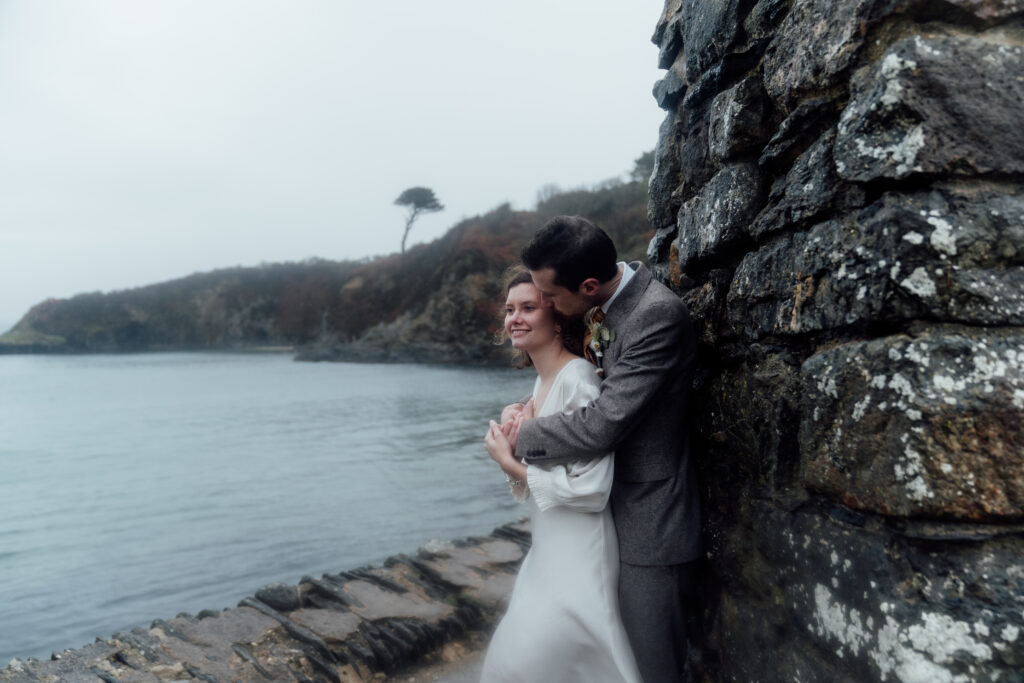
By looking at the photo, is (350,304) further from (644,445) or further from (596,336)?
(644,445)

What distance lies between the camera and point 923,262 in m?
1.41

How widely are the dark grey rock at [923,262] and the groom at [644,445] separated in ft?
1.64

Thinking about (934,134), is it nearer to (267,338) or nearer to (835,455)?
(835,455)

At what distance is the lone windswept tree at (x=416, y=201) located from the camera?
51.8 meters

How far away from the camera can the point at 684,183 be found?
104 inches

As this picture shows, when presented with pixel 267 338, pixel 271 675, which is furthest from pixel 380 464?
pixel 267 338

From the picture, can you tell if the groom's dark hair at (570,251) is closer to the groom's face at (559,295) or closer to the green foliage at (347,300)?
the groom's face at (559,295)

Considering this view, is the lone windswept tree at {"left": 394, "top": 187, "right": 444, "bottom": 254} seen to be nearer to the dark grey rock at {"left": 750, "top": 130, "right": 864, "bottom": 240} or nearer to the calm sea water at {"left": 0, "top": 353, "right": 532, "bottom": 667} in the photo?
the calm sea water at {"left": 0, "top": 353, "right": 532, "bottom": 667}

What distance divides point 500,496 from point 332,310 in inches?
1684

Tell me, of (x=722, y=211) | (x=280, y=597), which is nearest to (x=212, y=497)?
(x=280, y=597)

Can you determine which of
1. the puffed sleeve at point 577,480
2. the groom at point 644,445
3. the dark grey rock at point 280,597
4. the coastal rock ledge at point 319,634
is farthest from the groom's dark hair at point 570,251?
the dark grey rock at point 280,597

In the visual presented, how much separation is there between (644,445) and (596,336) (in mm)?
395

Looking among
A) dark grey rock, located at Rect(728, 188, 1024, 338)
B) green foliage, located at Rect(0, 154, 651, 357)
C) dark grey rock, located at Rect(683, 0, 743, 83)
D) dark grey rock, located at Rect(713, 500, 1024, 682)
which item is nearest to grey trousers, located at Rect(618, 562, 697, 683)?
dark grey rock, located at Rect(713, 500, 1024, 682)

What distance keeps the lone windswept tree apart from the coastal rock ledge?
159ft
